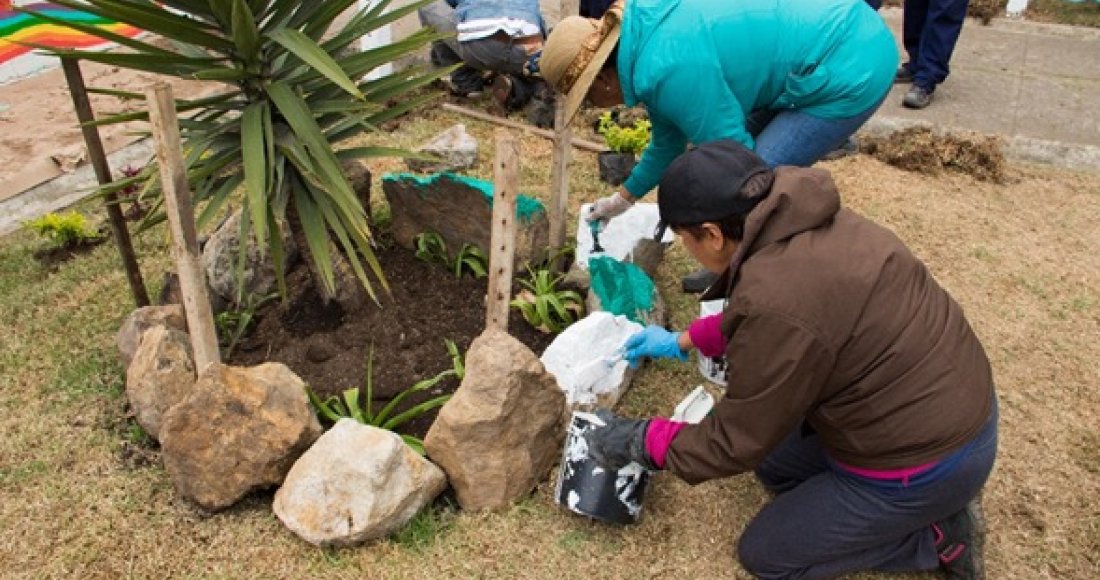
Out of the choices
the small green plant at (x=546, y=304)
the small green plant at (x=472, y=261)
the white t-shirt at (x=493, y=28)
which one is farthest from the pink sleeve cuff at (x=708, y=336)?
the white t-shirt at (x=493, y=28)

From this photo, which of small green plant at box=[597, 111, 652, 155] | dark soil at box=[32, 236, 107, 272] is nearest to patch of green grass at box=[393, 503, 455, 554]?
dark soil at box=[32, 236, 107, 272]

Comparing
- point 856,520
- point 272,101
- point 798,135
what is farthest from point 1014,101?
point 272,101

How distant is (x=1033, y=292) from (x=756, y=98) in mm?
1803

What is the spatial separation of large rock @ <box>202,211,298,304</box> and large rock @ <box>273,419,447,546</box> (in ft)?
3.35

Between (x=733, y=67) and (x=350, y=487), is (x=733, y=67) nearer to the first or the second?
(x=733, y=67)

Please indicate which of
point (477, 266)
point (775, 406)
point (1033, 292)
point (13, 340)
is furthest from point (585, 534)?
point (1033, 292)

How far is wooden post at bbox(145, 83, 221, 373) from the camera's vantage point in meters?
2.05

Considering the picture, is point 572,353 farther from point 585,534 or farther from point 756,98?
point 756,98

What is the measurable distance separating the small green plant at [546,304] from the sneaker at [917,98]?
3357 mm

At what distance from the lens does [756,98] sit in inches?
111

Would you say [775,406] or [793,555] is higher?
[775,406]

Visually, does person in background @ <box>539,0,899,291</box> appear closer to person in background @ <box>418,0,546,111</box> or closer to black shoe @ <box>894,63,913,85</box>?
person in background @ <box>418,0,546,111</box>

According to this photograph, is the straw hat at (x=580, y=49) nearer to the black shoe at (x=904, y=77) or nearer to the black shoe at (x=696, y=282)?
the black shoe at (x=696, y=282)

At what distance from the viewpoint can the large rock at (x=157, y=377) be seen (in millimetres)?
2514
